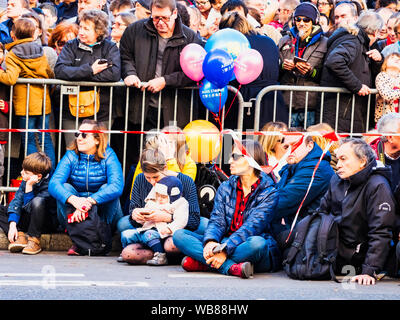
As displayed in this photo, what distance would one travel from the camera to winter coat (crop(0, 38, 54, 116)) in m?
10.9

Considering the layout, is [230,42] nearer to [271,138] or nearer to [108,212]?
[271,138]

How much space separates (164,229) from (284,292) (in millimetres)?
2279

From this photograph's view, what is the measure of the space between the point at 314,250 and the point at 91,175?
285cm

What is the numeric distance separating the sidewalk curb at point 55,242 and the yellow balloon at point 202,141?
1325 mm

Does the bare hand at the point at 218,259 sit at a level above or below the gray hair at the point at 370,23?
below

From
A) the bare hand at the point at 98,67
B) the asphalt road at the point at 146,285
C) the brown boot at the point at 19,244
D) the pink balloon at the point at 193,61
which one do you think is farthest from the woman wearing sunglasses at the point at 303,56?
the brown boot at the point at 19,244

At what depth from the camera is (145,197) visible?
32.2ft

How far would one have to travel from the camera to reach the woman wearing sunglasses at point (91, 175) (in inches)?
396

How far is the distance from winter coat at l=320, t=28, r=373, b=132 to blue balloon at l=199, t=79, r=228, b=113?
54.5 inches

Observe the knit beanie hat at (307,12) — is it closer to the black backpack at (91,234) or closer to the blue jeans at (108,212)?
the blue jeans at (108,212)

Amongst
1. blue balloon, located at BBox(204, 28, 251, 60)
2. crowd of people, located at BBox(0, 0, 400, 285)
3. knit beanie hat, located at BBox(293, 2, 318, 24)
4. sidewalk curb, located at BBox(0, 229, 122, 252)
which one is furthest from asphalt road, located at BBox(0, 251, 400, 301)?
knit beanie hat, located at BBox(293, 2, 318, 24)

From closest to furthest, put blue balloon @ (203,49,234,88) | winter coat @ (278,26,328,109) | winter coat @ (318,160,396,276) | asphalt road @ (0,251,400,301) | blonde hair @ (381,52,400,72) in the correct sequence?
1. asphalt road @ (0,251,400,301)
2. winter coat @ (318,160,396,276)
3. blue balloon @ (203,49,234,88)
4. blonde hair @ (381,52,400,72)
5. winter coat @ (278,26,328,109)

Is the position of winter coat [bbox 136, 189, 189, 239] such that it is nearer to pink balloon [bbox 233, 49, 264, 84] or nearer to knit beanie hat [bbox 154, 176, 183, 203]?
knit beanie hat [bbox 154, 176, 183, 203]
